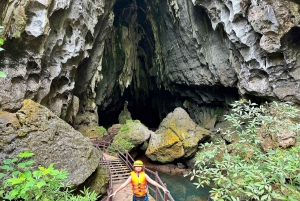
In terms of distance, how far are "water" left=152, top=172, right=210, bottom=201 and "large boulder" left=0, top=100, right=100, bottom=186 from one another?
6.10 metres

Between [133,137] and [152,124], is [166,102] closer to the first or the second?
[152,124]

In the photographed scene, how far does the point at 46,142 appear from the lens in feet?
16.5

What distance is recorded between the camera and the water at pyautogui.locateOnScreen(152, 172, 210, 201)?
9.90 meters

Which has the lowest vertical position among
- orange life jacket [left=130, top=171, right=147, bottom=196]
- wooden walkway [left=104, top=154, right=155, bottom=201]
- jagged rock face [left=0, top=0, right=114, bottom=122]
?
wooden walkway [left=104, top=154, right=155, bottom=201]

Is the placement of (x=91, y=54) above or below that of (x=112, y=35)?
below

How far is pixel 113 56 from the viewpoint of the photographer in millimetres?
17609

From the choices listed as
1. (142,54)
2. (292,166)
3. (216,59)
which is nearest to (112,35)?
(142,54)

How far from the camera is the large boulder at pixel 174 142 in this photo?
12539mm

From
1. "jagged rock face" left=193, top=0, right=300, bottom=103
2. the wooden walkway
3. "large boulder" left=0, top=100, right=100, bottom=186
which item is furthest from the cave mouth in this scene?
"large boulder" left=0, top=100, right=100, bottom=186

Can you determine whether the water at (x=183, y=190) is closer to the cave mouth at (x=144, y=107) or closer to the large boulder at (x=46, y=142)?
the large boulder at (x=46, y=142)

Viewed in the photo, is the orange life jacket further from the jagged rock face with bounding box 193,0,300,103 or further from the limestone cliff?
the jagged rock face with bounding box 193,0,300,103

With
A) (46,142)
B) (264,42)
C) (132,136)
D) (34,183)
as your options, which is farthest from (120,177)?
(264,42)

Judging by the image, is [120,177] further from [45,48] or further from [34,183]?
[45,48]

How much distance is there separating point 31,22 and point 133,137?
8.01 meters
